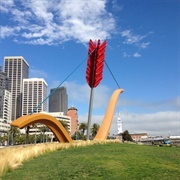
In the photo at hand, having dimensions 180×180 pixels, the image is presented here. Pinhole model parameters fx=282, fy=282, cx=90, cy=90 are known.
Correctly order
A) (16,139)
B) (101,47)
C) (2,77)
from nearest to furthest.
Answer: (101,47)
(16,139)
(2,77)

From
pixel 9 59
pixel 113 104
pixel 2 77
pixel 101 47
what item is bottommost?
pixel 113 104

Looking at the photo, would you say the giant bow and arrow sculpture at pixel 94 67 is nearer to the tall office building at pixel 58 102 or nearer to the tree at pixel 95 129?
the tree at pixel 95 129

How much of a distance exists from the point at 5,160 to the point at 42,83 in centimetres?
16388

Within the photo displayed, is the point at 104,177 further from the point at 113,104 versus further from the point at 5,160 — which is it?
the point at 113,104

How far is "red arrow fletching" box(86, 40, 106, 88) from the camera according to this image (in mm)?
26078

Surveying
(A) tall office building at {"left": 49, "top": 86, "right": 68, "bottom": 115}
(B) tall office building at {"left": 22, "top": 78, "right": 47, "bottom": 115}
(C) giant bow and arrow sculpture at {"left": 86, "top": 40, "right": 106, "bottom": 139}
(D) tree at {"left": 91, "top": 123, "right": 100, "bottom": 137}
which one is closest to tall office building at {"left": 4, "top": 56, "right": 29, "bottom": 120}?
(B) tall office building at {"left": 22, "top": 78, "right": 47, "bottom": 115}

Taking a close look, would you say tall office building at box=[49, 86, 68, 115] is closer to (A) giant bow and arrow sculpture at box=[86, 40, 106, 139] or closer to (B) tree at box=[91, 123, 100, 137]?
(B) tree at box=[91, 123, 100, 137]

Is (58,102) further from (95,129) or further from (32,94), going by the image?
(95,129)

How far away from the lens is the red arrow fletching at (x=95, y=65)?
26.1 meters

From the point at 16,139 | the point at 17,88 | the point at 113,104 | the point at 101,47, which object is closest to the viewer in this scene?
the point at 101,47

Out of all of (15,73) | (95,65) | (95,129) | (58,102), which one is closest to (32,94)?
(58,102)

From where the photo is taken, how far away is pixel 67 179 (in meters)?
7.59

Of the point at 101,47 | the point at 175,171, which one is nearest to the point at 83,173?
the point at 175,171

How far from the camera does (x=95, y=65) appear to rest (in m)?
26.2
